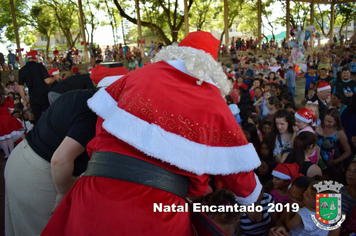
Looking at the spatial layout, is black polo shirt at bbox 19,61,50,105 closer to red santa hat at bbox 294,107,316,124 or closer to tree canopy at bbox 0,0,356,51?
red santa hat at bbox 294,107,316,124

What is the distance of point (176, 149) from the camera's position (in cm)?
123

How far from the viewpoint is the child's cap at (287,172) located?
2.53m

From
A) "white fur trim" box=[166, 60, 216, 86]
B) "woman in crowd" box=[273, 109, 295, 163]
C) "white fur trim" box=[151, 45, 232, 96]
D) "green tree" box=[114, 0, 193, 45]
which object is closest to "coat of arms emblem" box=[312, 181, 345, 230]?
"white fur trim" box=[151, 45, 232, 96]

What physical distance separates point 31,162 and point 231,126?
136 centimetres

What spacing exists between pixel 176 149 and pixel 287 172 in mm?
1705

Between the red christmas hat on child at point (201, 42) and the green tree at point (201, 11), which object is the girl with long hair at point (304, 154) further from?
the green tree at point (201, 11)

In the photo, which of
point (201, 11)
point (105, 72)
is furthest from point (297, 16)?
point (105, 72)

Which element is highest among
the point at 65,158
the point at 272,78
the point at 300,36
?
the point at 300,36

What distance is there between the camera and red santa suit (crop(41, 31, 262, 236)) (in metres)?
1.21

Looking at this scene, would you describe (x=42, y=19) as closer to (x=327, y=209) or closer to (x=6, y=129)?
(x=6, y=129)

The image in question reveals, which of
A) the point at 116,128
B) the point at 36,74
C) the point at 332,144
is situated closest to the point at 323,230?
the point at 116,128

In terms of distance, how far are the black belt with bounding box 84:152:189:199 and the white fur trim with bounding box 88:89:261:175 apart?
0.09 meters

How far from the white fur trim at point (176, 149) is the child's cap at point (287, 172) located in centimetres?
140

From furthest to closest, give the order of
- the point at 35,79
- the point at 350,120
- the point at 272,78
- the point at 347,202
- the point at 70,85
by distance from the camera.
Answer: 1. the point at 272,78
2. the point at 35,79
3. the point at 350,120
4. the point at 70,85
5. the point at 347,202
